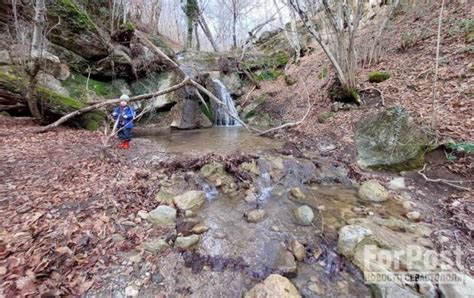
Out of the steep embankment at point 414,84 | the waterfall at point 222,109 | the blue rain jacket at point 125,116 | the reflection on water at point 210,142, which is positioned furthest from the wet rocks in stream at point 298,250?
the waterfall at point 222,109

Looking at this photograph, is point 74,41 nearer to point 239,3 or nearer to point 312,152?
point 312,152

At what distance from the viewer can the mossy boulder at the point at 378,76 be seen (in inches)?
268

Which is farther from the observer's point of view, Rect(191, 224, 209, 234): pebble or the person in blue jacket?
the person in blue jacket

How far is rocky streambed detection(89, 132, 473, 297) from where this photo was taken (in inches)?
92.7

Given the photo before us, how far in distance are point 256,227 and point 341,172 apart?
256 cm

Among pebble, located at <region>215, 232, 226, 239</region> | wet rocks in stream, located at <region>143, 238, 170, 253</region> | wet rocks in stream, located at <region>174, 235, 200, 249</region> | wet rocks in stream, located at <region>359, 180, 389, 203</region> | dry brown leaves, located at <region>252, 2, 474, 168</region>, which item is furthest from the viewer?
dry brown leaves, located at <region>252, 2, 474, 168</region>

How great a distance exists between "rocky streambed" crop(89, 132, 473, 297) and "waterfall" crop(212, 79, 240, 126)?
5.75m

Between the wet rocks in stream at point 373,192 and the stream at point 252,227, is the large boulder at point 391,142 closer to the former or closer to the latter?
the stream at point 252,227

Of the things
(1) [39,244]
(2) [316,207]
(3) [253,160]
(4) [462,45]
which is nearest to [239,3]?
(4) [462,45]

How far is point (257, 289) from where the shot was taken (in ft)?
7.45

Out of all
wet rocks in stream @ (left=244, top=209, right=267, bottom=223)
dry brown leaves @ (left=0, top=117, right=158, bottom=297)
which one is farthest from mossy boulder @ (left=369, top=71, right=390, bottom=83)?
dry brown leaves @ (left=0, top=117, right=158, bottom=297)

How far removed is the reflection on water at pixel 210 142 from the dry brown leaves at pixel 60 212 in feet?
5.87

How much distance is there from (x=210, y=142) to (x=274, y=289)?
16.7ft

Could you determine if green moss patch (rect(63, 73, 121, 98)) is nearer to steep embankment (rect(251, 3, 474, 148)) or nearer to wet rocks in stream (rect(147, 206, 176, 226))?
steep embankment (rect(251, 3, 474, 148))
